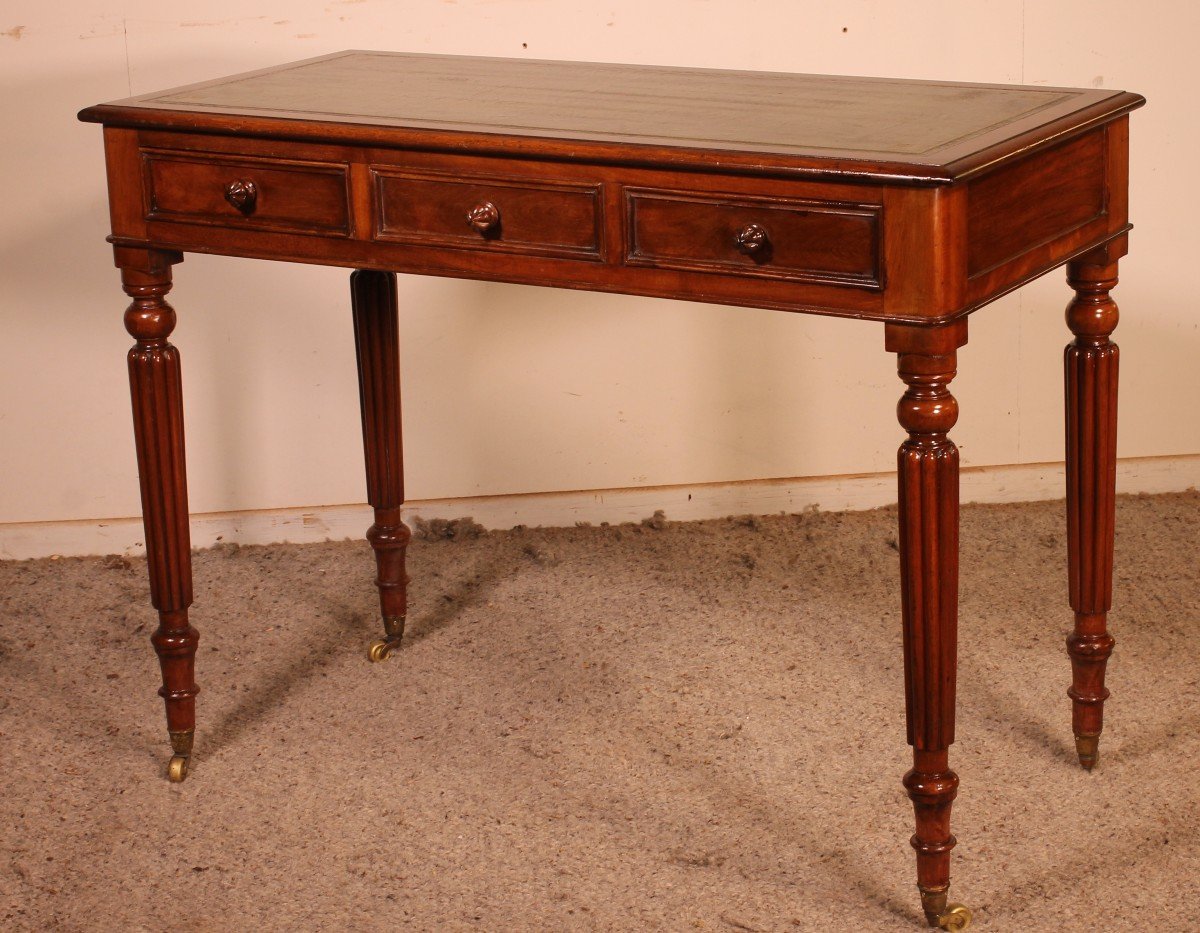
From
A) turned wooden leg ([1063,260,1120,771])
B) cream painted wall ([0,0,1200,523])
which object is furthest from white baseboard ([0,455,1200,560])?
turned wooden leg ([1063,260,1120,771])

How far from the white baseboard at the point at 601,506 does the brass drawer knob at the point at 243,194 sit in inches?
56.2

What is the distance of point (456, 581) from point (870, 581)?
84cm

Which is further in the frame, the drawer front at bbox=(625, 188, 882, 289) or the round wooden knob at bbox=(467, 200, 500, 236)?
the round wooden knob at bbox=(467, 200, 500, 236)

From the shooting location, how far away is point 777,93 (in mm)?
2332

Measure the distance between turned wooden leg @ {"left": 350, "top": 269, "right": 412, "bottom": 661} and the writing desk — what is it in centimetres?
41

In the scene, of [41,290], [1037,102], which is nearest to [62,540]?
[41,290]

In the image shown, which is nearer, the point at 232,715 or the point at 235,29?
the point at 232,715

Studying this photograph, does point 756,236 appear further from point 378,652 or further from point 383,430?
point 378,652

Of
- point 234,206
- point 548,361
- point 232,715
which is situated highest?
point 234,206

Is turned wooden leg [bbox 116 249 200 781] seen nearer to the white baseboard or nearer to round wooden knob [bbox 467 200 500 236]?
round wooden knob [bbox 467 200 500 236]

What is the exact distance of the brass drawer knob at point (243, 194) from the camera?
2309 mm

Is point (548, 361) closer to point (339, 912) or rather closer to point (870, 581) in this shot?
point (870, 581)

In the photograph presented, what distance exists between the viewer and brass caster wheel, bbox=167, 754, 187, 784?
261cm

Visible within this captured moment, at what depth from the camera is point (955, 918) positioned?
2.14 metres
